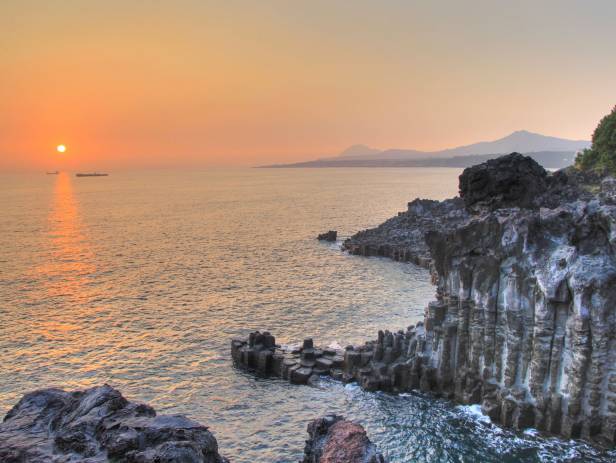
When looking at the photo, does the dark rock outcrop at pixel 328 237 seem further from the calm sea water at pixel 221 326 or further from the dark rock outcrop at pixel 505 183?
the dark rock outcrop at pixel 505 183

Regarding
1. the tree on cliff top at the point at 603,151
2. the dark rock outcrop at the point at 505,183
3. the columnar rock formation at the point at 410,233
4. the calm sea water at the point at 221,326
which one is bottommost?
the calm sea water at the point at 221,326

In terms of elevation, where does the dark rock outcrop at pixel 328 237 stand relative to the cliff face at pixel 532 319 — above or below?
below

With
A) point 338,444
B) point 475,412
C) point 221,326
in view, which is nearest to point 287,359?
point 221,326

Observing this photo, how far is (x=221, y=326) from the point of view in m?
51.7

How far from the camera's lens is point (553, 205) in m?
46.4

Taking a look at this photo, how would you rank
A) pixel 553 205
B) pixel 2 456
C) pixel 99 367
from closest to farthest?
pixel 2 456, pixel 99 367, pixel 553 205

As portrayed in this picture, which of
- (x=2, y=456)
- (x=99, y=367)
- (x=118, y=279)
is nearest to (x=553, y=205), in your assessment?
(x=99, y=367)

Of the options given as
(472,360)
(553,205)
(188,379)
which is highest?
(553,205)

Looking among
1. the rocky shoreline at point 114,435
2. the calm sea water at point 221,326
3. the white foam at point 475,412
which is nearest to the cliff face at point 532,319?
the white foam at point 475,412

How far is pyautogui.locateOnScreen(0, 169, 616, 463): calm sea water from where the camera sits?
3184 cm

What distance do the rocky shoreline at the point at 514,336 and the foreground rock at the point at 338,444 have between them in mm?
13967

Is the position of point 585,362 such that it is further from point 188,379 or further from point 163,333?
point 163,333

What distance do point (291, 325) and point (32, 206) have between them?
178345 millimetres

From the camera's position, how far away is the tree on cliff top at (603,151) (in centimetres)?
9594
